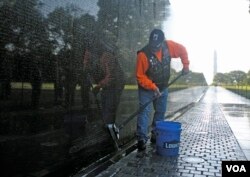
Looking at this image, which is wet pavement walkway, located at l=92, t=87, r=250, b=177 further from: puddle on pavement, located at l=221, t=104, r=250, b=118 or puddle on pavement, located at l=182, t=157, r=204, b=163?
puddle on pavement, located at l=221, t=104, r=250, b=118

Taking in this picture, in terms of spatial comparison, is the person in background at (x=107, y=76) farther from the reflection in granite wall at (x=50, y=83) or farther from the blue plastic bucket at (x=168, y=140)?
the blue plastic bucket at (x=168, y=140)

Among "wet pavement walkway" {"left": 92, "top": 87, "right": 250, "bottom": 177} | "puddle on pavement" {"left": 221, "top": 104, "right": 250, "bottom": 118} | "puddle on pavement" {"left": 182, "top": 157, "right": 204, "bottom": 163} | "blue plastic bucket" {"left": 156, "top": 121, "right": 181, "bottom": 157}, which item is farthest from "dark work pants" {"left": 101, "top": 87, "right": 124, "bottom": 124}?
"puddle on pavement" {"left": 221, "top": 104, "right": 250, "bottom": 118}

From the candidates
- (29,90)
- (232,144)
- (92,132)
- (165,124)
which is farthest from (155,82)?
(29,90)

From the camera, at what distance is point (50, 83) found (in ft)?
14.5

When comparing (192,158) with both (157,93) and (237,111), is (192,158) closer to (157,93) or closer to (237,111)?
(157,93)

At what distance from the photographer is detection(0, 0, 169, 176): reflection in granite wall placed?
3662 mm

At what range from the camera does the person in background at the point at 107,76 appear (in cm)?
563

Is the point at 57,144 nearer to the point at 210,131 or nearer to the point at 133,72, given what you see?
the point at 133,72

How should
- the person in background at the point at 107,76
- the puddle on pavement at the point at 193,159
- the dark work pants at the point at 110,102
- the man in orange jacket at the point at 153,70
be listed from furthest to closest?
the man in orange jacket at the point at 153,70
the dark work pants at the point at 110,102
the puddle on pavement at the point at 193,159
the person in background at the point at 107,76

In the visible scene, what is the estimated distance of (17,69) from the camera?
3732 mm

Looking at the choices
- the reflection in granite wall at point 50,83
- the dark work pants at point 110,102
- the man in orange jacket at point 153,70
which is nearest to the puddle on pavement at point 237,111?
the man in orange jacket at point 153,70

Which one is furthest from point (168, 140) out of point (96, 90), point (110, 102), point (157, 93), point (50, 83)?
point (50, 83)

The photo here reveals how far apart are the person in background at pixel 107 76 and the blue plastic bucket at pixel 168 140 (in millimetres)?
931

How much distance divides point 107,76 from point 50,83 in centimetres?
185
